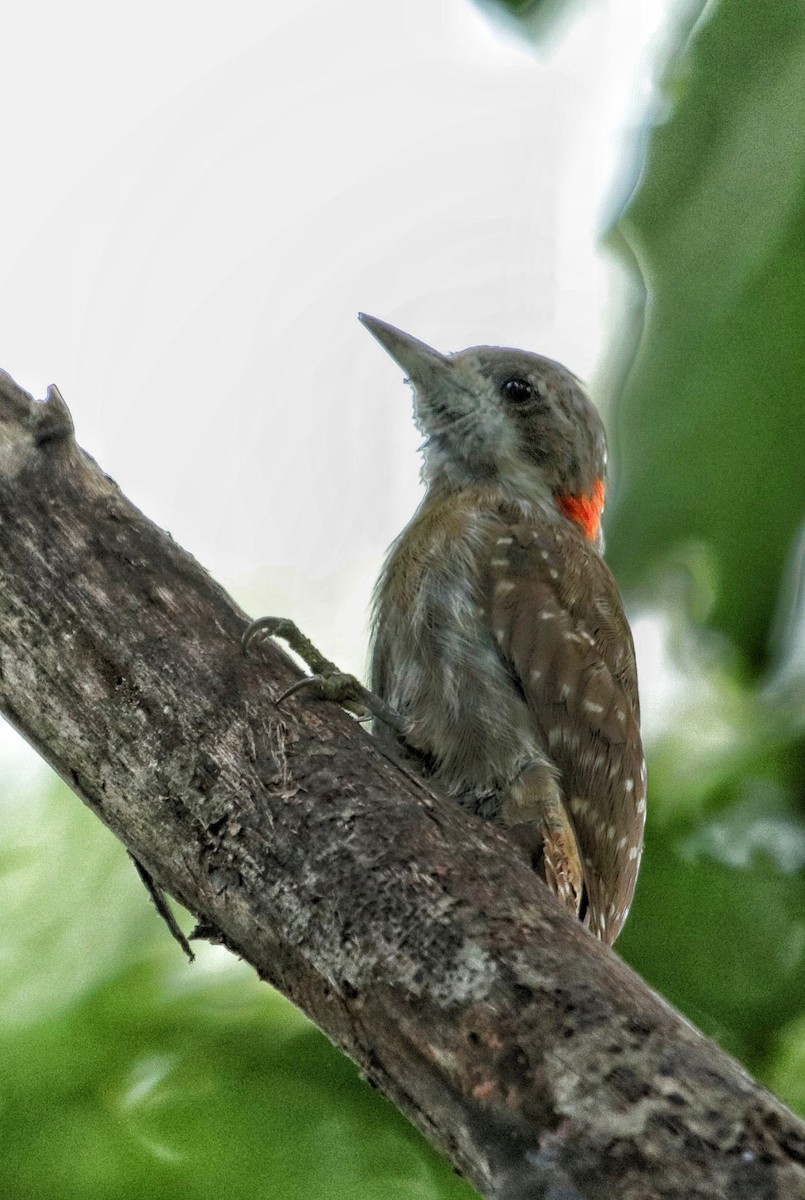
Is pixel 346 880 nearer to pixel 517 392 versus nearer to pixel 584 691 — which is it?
pixel 584 691

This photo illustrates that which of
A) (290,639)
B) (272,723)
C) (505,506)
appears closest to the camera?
(272,723)

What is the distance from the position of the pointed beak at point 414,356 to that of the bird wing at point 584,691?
0.86 meters

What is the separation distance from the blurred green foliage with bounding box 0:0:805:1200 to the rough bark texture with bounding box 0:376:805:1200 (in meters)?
1.09

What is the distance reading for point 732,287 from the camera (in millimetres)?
3213

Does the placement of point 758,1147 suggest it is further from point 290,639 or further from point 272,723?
point 290,639

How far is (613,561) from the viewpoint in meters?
3.70

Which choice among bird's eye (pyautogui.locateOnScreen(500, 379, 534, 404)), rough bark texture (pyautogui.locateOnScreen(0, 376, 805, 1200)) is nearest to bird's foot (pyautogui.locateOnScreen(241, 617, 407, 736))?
rough bark texture (pyautogui.locateOnScreen(0, 376, 805, 1200))

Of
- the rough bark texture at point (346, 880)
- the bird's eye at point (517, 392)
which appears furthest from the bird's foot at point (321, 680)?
the bird's eye at point (517, 392)

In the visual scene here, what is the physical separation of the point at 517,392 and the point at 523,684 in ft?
4.15

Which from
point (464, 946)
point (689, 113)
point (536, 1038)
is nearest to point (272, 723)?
point (464, 946)

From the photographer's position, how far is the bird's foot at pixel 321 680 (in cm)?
222

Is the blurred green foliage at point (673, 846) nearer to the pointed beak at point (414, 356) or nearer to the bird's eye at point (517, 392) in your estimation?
the bird's eye at point (517, 392)

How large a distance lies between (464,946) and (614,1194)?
39 cm

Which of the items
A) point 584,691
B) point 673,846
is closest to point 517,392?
point 584,691
